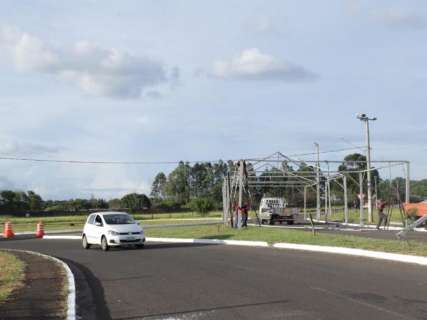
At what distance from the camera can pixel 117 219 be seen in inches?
1035

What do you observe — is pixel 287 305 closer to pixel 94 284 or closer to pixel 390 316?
pixel 390 316

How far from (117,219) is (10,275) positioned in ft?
39.1

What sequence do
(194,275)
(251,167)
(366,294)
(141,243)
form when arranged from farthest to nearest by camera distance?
(251,167), (141,243), (194,275), (366,294)

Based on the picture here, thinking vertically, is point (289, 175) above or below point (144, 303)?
above

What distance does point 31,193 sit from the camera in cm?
13475

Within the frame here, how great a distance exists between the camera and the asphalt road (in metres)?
9.73

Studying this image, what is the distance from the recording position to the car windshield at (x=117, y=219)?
1024 inches

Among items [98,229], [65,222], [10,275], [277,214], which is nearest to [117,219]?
[98,229]

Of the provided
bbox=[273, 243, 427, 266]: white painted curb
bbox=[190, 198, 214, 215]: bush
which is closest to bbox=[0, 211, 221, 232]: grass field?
bbox=[190, 198, 214, 215]: bush

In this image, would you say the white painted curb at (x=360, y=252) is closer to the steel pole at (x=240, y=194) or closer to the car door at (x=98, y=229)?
the car door at (x=98, y=229)

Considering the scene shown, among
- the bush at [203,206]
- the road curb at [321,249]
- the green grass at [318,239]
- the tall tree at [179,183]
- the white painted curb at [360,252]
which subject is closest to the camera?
the white painted curb at [360,252]

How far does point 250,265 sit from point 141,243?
939 centimetres

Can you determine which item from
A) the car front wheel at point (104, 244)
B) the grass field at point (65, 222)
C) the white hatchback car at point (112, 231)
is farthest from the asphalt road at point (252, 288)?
the grass field at point (65, 222)

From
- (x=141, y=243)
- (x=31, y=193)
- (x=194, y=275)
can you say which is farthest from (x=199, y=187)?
(x=194, y=275)
